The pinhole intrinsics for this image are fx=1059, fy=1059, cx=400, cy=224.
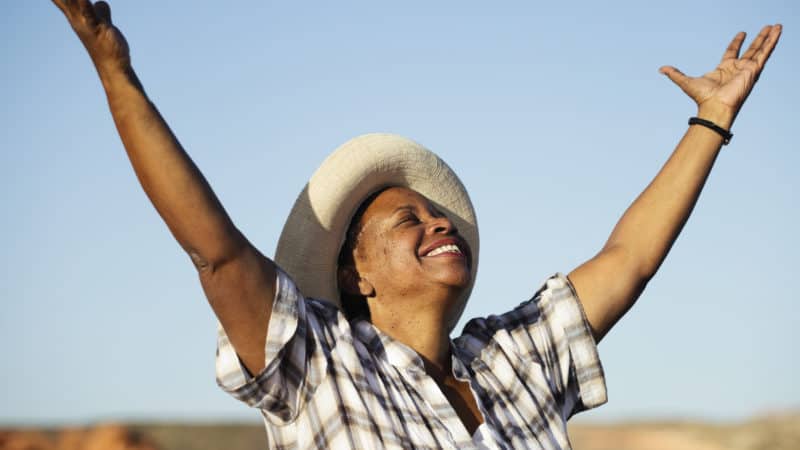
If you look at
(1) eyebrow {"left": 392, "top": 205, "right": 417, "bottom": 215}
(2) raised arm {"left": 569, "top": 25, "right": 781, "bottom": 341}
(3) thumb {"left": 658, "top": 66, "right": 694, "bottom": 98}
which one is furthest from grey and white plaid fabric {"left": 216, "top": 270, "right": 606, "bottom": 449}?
(3) thumb {"left": 658, "top": 66, "right": 694, "bottom": 98}

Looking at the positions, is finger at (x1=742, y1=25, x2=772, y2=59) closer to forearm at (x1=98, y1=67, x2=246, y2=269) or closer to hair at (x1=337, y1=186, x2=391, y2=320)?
hair at (x1=337, y1=186, x2=391, y2=320)

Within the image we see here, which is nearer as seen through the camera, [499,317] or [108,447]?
[499,317]

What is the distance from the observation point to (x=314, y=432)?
3.60 metres

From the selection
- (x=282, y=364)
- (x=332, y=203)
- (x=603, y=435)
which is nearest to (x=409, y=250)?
(x=332, y=203)

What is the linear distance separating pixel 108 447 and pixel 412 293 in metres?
4.07

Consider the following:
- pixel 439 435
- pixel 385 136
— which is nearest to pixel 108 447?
pixel 385 136

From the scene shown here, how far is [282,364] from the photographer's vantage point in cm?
359

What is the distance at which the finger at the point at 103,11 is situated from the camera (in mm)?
3287

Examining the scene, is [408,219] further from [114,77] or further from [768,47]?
[768,47]

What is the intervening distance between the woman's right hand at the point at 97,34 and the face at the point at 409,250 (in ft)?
4.70

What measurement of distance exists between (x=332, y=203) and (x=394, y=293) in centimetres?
49

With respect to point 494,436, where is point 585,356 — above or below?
above

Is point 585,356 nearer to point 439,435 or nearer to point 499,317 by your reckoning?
point 499,317

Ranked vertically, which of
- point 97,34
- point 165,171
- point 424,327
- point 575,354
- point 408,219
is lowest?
point 575,354
